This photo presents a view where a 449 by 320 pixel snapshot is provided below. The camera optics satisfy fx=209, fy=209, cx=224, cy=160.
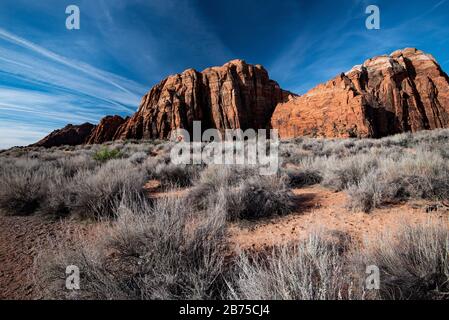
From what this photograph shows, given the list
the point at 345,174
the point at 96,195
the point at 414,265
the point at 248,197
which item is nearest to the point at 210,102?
the point at 345,174

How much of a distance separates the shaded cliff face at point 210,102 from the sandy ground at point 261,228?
4407cm

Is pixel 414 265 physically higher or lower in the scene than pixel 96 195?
lower

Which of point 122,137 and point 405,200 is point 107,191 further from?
point 122,137

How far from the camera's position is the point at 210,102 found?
50.0m

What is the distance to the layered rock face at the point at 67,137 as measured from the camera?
2432 inches

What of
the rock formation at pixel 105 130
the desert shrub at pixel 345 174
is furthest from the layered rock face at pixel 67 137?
the desert shrub at pixel 345 174

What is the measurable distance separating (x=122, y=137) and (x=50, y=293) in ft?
169

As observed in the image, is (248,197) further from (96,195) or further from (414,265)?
(96,195)

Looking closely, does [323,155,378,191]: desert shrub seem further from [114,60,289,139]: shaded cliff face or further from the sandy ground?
[114,60,289,139]: shaded cliff face

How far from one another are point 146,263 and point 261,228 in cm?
182

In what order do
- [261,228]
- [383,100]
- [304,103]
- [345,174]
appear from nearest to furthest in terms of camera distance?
[261,228], [345,174], [383,100], [304,103]

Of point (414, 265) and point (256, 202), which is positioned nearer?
point (414, 265)

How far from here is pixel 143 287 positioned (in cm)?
157
